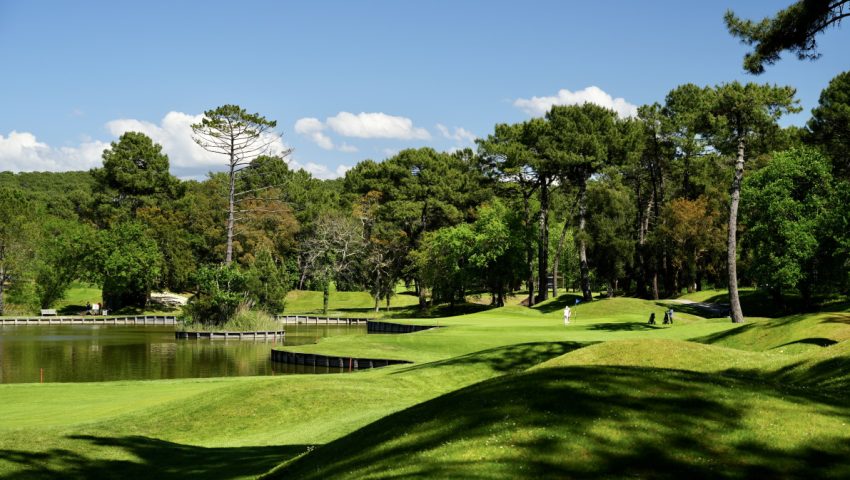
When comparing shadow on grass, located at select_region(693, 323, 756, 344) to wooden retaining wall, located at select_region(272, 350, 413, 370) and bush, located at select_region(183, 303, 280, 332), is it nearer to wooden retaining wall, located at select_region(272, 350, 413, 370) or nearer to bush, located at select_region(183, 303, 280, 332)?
wooden retaining wall, located at select_region(272, 350, 413, 370)

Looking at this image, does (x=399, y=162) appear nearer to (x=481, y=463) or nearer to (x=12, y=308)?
(x=12, y=308)

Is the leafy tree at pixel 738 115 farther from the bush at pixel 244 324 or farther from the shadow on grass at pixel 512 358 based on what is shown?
the bush at pixel 244 324

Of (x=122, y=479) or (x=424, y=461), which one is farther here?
(x=122, y=479)

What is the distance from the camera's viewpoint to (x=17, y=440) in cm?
1867

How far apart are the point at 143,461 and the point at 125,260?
8952 cm

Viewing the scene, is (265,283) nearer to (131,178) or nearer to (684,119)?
(684,119)

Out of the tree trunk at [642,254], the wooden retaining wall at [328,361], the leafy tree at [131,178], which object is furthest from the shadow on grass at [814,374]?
the leafy tree at [131,178]

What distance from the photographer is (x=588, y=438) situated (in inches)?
463

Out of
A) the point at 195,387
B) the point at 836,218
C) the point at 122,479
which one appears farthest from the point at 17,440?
the point at 836,218

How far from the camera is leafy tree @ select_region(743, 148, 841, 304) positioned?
61.8m

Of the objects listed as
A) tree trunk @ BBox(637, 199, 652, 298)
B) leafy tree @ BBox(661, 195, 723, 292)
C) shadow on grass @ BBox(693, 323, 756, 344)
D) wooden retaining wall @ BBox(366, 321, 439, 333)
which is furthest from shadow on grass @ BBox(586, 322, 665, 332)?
tree trunk @ BBox(637, 199, 652, 298)

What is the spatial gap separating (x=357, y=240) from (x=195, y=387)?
75.2 metres

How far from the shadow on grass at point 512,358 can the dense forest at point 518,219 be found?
22.1 meters

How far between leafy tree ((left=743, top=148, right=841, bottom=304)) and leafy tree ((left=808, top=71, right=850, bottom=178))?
4.89 ft
